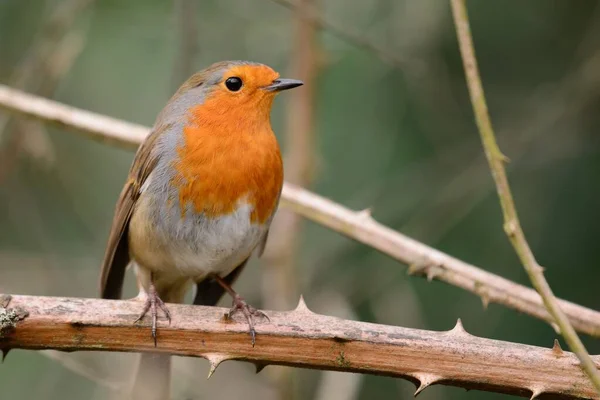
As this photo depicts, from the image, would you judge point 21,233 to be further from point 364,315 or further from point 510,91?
point 510,91

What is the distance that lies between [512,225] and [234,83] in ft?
5.88

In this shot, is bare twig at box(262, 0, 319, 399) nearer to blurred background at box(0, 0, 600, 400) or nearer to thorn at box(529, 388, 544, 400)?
blurred background at box(0, 0, 600, 400)

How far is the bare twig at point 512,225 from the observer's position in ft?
7.60

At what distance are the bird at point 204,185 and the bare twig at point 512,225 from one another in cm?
115

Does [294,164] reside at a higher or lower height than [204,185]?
higher

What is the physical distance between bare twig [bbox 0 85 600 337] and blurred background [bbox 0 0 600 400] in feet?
1.51

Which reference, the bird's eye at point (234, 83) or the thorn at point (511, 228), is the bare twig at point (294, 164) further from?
the thorn at point (511, 228)

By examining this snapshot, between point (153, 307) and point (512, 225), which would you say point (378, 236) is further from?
point (512, 225)

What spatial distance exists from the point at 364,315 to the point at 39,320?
268 cm

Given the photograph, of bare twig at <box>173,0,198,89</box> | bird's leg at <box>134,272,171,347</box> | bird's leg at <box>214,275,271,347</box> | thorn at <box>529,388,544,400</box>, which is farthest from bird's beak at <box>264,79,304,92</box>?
thorn at <box>529,388,544,400</box>

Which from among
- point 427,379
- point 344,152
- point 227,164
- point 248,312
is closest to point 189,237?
point 227,164

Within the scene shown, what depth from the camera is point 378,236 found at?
12.3 feet

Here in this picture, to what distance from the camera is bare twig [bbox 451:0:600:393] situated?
2.32 meters

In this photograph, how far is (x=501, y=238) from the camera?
491 centimetres
